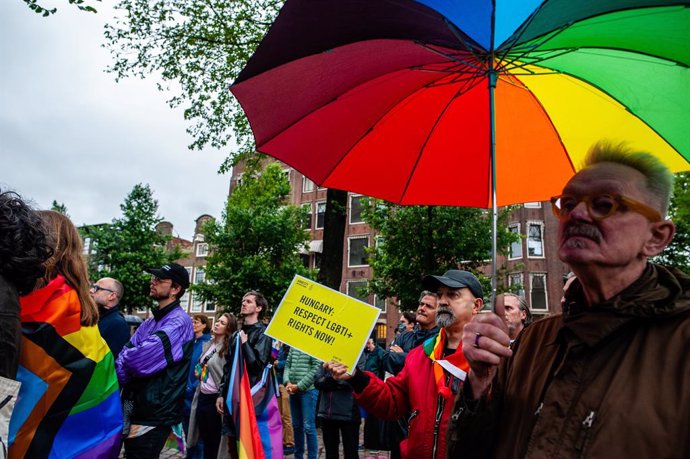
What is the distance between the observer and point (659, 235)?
1714mm

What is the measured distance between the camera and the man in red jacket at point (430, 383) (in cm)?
282

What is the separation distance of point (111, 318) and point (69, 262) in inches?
73.9

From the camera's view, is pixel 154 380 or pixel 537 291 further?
pixel 537 291

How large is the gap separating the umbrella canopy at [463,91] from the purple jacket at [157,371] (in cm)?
214

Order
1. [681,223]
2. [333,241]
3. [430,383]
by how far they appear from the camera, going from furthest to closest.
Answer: [681,223] → [333,241] → [430,383]

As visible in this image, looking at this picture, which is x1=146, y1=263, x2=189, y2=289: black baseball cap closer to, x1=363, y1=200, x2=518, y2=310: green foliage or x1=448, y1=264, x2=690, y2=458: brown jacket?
x1=448, y1=264, x2=690, y2=458: brown jacket

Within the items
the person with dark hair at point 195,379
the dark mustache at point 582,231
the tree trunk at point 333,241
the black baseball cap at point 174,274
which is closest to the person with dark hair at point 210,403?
the person with dark hair at point 195,379

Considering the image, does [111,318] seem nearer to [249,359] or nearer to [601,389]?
[249,359]

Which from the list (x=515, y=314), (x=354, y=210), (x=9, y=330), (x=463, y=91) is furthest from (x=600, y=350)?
(x=354, y=210)

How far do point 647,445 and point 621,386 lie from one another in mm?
167

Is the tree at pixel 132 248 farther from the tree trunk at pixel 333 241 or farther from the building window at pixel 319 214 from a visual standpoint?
the tree trunk at pixel 333 241

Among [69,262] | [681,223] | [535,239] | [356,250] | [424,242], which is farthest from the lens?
[356,250]

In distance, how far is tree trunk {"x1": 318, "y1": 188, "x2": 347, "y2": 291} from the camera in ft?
30.2

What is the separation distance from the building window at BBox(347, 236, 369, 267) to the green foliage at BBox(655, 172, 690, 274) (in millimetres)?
20581
